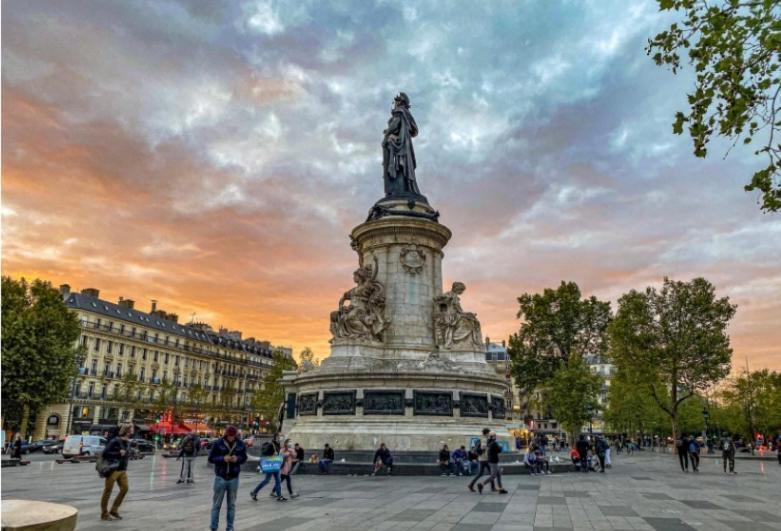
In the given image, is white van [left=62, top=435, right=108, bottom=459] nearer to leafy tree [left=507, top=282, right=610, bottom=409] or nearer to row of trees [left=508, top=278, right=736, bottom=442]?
row of trees [left=508, top=278, right=736, bottom=442]

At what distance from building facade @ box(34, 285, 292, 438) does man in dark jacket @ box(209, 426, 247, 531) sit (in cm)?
5200

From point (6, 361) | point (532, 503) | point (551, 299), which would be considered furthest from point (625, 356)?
point (6, 361)

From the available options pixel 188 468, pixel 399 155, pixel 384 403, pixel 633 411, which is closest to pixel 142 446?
pixel 384 403

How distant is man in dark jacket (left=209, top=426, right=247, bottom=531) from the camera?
10432 mm

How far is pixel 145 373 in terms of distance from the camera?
79188mm

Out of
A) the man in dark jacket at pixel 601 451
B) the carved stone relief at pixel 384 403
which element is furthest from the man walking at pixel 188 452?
the man in dark jacket at pixel 601 451

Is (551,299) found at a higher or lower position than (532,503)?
higher

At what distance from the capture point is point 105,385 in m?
72.2

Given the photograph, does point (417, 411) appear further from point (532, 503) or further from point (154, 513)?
point (154, 513)

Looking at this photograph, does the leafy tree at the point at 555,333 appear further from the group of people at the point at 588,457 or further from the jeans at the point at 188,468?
the jeans at the point at 188,468

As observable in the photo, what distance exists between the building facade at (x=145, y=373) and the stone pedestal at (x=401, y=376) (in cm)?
3646

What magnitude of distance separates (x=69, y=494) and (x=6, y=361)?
28.9 metres

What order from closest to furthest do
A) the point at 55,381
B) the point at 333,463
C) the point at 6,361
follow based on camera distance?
the point at 333,463 → the point at 6,361 → the point at 55,381

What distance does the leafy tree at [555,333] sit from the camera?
58250 millimetres
